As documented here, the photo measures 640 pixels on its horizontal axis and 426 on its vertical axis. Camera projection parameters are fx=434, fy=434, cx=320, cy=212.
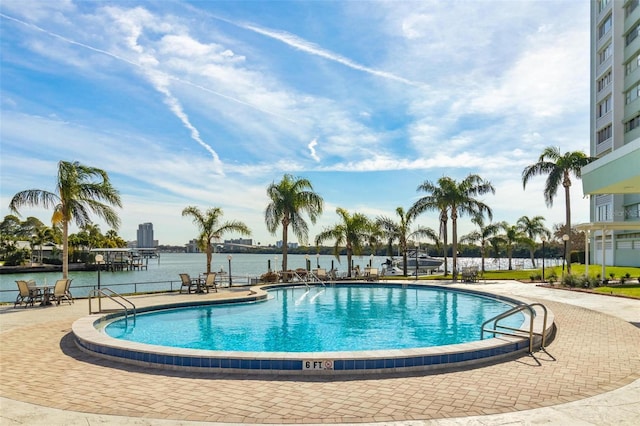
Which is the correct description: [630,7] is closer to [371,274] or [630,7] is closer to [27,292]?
[371,274]

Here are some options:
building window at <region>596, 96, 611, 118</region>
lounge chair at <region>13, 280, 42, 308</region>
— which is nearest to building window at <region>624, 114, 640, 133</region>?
building window at <region>596, 96, 611, 118</region>

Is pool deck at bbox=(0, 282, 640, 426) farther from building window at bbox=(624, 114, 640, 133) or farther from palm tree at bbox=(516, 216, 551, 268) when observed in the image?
palm tree at bbox=(516, 216, 551, 268)

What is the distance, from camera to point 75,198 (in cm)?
1806

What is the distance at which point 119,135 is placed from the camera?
70.8ft

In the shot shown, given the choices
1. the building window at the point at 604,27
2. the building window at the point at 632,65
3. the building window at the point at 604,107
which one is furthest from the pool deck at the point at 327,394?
the building window at the point at 604,27

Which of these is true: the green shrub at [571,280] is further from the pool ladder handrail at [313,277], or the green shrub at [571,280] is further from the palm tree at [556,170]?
the pool ladder handrail at [313,277]

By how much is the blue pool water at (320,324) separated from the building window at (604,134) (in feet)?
122

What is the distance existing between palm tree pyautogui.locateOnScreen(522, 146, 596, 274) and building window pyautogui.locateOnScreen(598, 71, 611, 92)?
21.7 meters

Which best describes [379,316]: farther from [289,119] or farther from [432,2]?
[289,119]

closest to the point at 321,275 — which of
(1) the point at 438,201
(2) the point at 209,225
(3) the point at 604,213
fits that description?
(2) the point at 209,225

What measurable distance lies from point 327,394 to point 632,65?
5069 cm

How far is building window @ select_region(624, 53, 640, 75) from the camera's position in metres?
41.5

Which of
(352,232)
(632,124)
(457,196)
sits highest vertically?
(632,124)

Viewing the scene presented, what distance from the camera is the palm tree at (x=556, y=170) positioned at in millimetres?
30141
